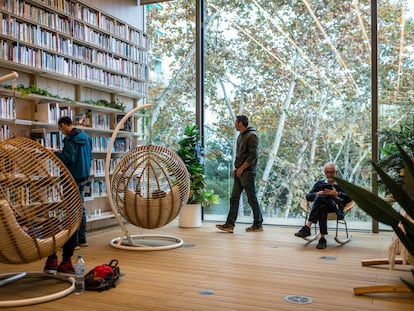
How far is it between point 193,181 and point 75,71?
7.27 feet

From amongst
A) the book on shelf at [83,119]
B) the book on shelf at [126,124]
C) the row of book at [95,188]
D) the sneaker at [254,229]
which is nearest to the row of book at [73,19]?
the book on shelf at [83,119]

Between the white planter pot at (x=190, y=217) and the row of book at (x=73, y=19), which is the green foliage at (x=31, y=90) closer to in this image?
the row of book at (x=73, y=19)

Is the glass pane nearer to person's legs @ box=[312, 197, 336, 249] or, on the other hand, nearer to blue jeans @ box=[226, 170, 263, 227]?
blue jeans @ box=[226, 170, 263, 227]

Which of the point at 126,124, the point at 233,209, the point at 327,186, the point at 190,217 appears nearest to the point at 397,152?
the point at 327,186

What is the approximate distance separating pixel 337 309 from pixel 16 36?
4253 mm

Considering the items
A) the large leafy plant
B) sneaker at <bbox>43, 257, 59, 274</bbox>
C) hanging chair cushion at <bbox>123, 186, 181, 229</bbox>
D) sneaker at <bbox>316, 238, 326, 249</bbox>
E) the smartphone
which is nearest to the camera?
the large leafy plant

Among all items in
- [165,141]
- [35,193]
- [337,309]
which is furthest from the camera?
[165,141]

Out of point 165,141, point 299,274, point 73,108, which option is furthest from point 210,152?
point 299,274

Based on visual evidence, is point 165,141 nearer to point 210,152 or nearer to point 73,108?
point 210,152

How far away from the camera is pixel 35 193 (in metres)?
3.05

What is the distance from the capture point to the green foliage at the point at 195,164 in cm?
643

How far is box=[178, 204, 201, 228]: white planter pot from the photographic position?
6457 millimetres

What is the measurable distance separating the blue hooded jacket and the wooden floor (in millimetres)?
848

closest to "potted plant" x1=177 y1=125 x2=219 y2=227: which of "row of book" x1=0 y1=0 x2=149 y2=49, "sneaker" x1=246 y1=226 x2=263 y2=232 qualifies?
"sneaker" x1=246 y1=226 x2=263 y2=232
